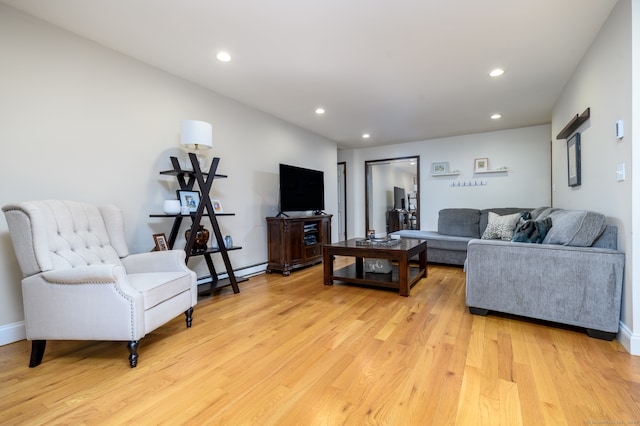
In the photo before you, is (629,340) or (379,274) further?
(379,274)

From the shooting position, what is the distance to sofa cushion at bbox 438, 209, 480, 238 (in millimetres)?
4750

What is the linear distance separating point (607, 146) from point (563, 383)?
177cm

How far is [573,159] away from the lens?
3.01 m

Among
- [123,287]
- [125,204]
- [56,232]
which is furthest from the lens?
[125,204]

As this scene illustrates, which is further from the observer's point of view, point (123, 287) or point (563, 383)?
point (123, 287)

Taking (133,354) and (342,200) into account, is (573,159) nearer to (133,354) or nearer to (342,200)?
(133,354)

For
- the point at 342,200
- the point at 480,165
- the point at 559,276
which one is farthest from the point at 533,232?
the point at 342,200

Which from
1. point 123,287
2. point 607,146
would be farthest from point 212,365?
point 607,146

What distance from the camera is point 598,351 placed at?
5.98 feet

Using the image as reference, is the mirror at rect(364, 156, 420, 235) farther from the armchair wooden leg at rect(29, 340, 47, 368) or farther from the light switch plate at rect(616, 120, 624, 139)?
the armchair wooden leg at rect(29, 340, 47, 368)

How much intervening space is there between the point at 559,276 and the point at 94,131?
12.8ft

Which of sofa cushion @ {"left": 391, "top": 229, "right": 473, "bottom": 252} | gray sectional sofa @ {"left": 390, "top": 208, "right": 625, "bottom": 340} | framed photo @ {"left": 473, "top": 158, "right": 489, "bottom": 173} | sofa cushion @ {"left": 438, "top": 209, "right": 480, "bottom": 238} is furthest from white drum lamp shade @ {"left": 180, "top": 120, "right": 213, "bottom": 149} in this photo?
framed photo @ {"left": 473, "top": 158, "right": 489, "bottom": 173}

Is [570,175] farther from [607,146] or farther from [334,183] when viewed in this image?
[334,183]

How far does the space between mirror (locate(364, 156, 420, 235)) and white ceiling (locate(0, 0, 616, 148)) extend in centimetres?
296
